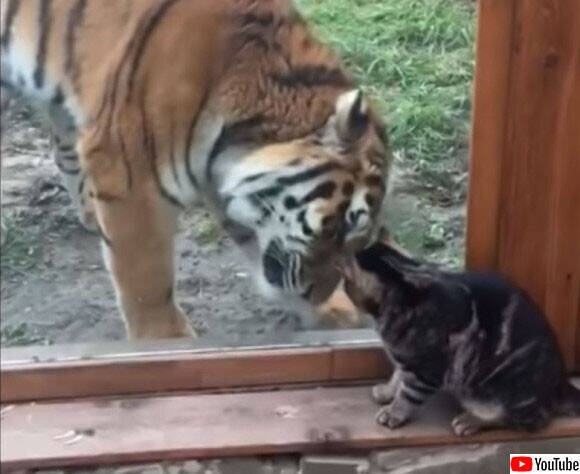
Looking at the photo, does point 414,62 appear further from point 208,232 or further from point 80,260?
point 80,260

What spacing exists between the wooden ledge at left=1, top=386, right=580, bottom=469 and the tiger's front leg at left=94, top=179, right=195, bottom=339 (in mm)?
140

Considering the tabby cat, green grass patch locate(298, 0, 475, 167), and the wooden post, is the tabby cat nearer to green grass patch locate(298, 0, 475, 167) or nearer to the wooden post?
the wooden post

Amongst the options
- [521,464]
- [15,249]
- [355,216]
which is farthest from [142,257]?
[521,464]

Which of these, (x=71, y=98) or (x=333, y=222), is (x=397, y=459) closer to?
(x=333, y=222)

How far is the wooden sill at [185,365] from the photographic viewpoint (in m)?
2.40

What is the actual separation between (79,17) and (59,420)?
665mm

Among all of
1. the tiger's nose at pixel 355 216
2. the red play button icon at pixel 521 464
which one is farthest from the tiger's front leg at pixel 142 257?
the red play button icon at pixel 521 464

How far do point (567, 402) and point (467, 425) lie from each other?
7.3 inches

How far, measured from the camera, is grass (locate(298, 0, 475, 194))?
2271 millimetres

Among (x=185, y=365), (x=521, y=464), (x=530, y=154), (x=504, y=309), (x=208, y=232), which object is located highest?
(x=530, y=154)

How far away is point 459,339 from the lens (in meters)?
2.36

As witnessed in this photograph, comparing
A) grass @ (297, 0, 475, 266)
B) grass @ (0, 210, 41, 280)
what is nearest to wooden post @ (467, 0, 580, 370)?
grass @ (297, 0, 475, 266)

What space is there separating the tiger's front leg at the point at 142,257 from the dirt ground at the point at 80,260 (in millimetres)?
20

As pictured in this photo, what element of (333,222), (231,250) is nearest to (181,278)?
(231,250)
